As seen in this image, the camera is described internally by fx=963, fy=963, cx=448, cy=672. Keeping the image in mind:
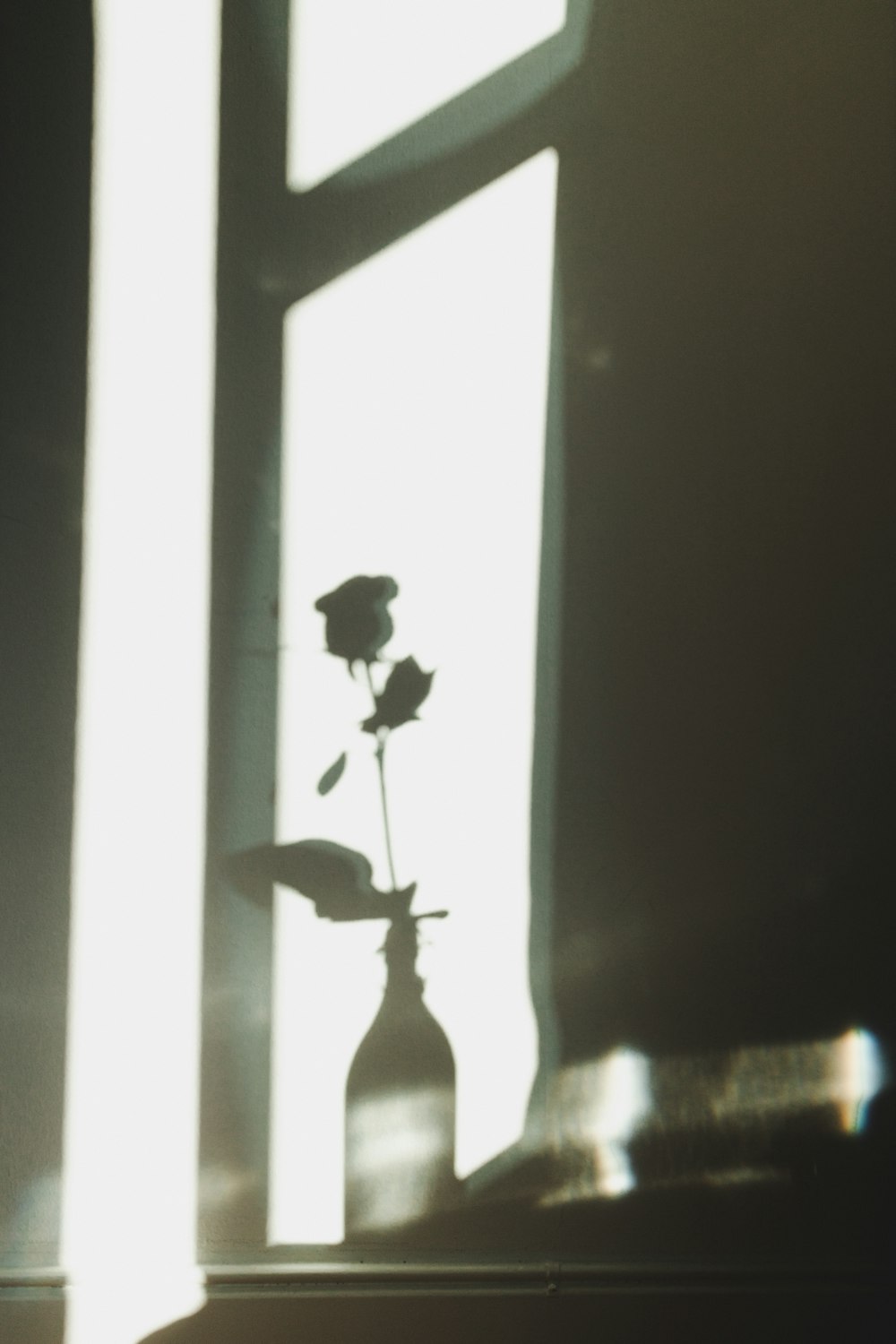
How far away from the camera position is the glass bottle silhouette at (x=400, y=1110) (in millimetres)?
1107

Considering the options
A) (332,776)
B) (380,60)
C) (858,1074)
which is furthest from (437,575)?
(858,1074)

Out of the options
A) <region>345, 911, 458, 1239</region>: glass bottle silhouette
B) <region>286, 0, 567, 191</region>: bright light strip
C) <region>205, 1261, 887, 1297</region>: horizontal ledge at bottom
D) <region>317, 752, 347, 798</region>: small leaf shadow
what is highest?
<region>286, 0, 567, 191</region>: bright light strip

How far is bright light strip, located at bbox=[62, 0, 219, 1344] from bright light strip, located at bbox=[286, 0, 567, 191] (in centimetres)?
11

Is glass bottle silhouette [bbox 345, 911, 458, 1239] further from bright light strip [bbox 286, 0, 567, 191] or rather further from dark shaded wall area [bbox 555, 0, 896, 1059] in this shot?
bright light strip [bbox 286, 0, 567, 191]

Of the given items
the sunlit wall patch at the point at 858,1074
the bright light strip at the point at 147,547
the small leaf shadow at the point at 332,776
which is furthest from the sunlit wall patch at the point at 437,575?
the sunlit wall patch at the point at 858,1074

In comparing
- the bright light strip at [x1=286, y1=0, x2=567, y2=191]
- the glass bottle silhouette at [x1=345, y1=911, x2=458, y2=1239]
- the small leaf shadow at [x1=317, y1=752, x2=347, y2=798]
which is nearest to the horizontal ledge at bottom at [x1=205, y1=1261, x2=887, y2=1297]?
the glass bottle silhouette at [x1=345, y1=911, x2=458, y2=1239]

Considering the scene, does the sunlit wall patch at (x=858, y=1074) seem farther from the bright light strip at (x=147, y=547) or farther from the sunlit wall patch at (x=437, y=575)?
the bright light strip at (x=147, y=547)

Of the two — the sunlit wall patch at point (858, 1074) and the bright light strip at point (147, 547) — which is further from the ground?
the bright light strip at point (147, 547)

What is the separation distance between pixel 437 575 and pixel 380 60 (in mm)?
604

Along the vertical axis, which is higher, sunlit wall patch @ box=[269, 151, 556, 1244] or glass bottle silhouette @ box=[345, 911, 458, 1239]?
sunlit wall patch @ box=[269, 151, 556, 1244]

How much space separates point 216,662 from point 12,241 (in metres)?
0.54

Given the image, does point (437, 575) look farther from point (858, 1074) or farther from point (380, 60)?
point (858, 1074)

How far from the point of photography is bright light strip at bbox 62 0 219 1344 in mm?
1113

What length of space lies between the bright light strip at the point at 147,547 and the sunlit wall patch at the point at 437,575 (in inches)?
4.3
